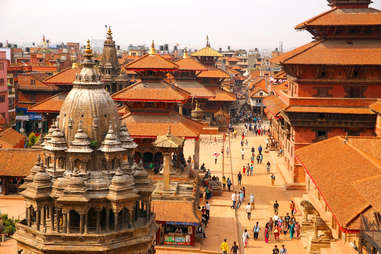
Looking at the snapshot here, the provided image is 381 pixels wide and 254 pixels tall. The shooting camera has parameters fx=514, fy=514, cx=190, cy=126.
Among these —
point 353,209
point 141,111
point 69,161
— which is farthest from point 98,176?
point 141,111

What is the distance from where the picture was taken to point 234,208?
33.8m

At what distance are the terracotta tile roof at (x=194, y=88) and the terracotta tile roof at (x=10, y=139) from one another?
23859mm

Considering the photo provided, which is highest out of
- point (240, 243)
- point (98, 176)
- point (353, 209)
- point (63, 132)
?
point (63, 132)

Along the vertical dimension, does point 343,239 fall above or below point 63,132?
below

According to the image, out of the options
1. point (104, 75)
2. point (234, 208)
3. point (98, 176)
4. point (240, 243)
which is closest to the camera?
point (98, 176)

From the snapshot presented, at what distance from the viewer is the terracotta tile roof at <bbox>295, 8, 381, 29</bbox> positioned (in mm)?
37344

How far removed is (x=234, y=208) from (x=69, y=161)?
720 inches

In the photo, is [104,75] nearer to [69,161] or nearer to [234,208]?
[234,208]

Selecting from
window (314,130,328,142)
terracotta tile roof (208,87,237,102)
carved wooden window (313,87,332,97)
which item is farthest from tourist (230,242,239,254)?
terracotta tile roof (208,87,237,102)

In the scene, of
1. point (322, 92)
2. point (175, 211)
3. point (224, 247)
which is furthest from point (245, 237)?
point (322, 92)

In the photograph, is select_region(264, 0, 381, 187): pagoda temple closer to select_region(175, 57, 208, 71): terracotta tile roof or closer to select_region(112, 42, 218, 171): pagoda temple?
select_region(112, 42, 218, 171): pagoda temple

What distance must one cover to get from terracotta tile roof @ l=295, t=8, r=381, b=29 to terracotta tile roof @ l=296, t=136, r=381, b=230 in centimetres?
1177

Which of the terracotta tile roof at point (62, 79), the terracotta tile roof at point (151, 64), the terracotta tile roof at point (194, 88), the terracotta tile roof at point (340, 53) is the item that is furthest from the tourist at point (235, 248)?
the terracotta tile roof at point (194, 88)

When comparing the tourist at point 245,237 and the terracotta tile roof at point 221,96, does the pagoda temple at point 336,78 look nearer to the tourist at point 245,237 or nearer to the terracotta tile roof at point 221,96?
the tourist at point 245,237
